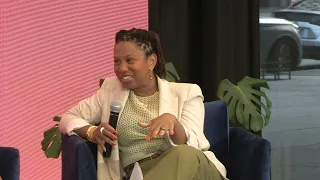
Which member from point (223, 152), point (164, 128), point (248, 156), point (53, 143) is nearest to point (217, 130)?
point (223, 152)

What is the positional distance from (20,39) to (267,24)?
5.43ft

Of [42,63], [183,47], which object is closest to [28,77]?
[42,63]

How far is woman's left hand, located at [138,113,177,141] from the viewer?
2168 mm

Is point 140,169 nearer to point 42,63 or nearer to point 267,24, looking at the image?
point 42,63

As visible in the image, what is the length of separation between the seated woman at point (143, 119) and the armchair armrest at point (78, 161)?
61 millimetres

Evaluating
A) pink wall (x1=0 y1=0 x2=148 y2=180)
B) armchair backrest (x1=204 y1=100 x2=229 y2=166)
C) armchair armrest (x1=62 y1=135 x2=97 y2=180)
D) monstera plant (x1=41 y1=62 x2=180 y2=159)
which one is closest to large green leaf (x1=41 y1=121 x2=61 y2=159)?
monstera plant (x1=41 y1=62 x2=180 y2=159)

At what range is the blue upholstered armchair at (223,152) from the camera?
2.25 m

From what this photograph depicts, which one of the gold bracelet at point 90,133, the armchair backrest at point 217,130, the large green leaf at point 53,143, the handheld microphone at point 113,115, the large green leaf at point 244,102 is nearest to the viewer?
the handheld microphone at point 113,115

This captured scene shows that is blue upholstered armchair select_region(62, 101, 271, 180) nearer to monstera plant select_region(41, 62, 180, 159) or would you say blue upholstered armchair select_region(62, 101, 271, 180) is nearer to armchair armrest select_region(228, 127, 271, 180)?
armchair armrest select_region(228, 127, 271, 180)

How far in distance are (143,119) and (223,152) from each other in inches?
19.8

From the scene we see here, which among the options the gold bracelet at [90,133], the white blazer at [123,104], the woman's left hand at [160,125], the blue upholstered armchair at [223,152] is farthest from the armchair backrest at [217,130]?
the gold bracelet at [90,133]

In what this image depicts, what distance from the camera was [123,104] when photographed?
7.97 feet

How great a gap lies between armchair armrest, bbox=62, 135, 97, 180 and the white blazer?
0.27 feet

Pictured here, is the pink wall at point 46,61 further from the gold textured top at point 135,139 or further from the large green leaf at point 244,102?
the gold textured top at point 135,139
